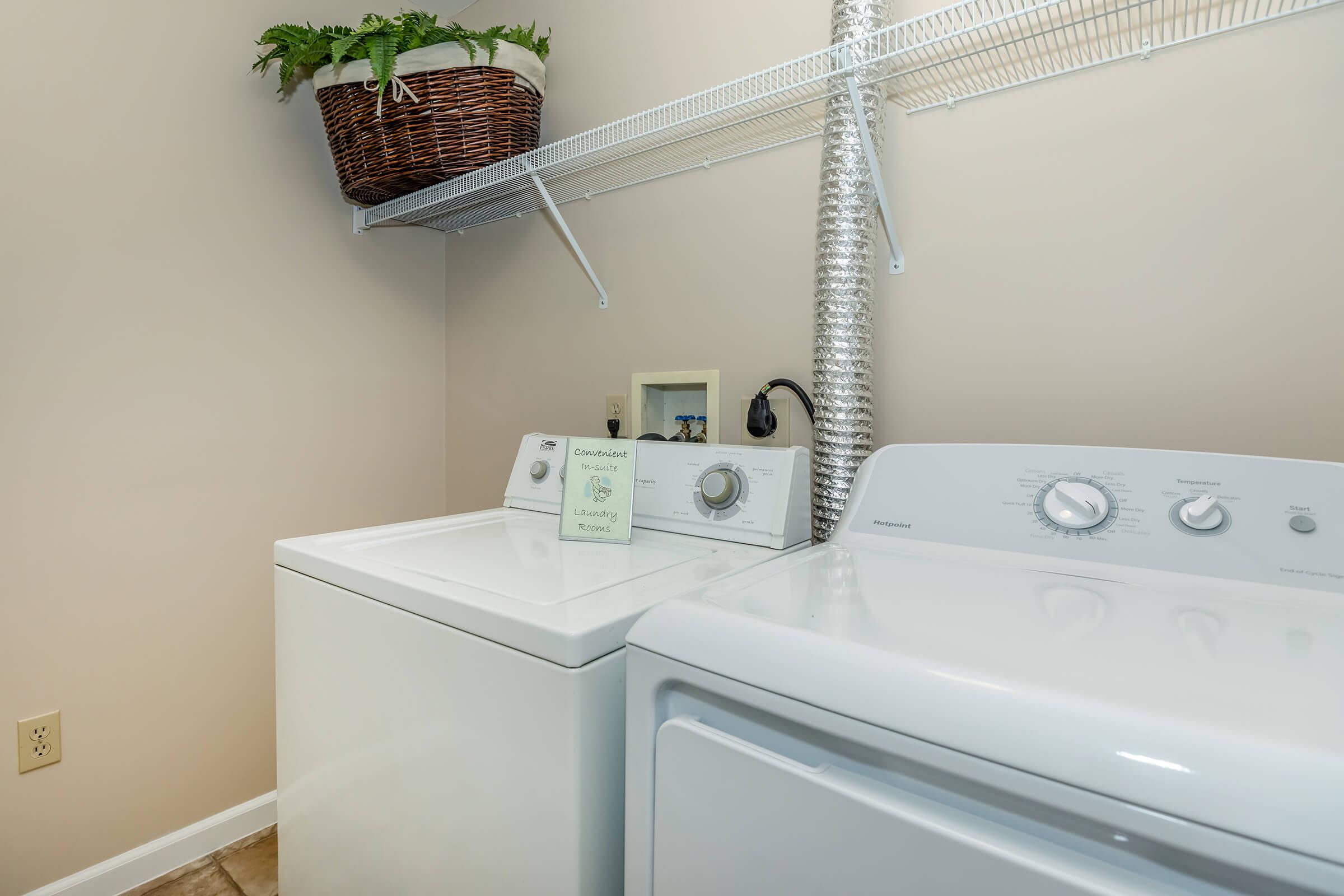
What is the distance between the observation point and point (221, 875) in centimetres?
165

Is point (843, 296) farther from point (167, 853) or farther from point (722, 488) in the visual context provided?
point (167, 853)

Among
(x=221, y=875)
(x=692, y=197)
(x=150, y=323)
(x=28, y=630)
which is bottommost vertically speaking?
(x=221, y=875)

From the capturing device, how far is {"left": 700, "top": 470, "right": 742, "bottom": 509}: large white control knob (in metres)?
1.12

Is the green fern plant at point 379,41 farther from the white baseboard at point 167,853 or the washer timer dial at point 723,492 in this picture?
the white baseboard at point 167,853

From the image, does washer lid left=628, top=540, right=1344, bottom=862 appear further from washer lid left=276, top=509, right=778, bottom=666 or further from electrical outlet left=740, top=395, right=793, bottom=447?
electrical outlet left=740, top=395, right=793, bottom=447

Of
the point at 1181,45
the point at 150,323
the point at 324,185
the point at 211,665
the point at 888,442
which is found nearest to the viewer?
the point at 1181,45

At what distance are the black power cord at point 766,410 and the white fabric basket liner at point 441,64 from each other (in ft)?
3.04

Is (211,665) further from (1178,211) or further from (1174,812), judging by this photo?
(1178,211)

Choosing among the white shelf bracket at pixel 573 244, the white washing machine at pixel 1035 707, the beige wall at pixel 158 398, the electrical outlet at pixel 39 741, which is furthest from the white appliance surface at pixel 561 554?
the electrical outlet at pixel 39 741

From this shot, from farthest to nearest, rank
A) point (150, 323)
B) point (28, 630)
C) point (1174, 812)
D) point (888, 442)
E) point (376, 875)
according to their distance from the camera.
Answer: point (150, 323), point (28, 630), point (888, 442), point (376, 875), point (1174, 812)

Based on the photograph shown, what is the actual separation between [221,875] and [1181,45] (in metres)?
2.56

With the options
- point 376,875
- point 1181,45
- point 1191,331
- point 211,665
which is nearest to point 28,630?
point 211,665

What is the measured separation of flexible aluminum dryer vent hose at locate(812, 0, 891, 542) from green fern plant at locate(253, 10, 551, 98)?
0.76 metres

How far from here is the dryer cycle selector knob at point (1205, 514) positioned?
0.78 meters
